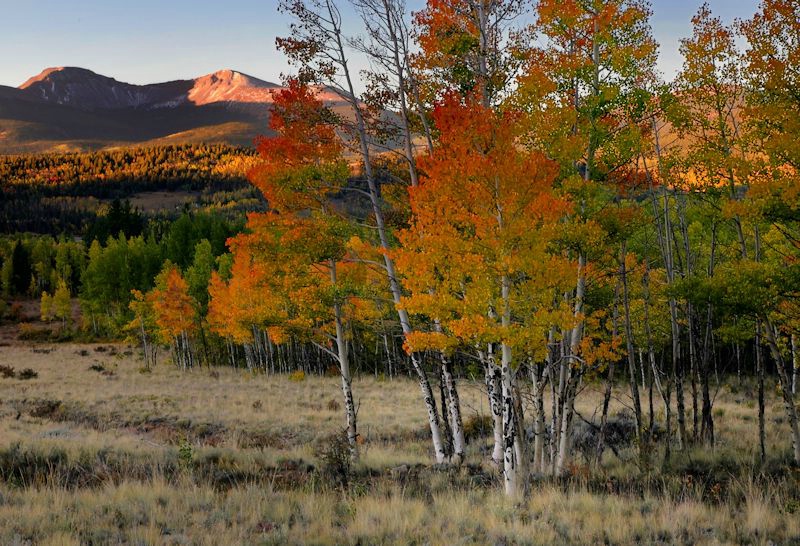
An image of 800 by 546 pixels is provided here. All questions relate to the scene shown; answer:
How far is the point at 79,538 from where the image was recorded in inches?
237

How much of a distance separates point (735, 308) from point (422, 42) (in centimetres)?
839

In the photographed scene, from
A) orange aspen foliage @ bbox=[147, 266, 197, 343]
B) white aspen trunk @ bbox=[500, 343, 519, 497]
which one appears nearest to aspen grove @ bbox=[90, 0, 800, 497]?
white aspen trunk @ bbox=[500, 343, 519, 497]

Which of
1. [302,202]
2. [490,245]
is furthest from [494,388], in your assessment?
[302,202]

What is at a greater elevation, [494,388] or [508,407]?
[494,388]

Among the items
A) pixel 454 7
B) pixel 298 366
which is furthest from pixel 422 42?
pixel 298 366

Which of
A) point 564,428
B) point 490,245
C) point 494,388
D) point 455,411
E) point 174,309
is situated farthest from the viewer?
point 174,309

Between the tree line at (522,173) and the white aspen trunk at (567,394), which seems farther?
the white aspen trunk at (567,394)

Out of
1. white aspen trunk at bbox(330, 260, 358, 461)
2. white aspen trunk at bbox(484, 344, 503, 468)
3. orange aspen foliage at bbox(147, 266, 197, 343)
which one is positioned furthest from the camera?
orange aspen foliage at bbox(147, 266, 197, 343)

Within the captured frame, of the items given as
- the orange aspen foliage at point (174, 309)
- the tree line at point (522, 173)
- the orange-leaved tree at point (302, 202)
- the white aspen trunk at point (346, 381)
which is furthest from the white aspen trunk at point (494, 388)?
the orange aspen foliage at point (174, 309)

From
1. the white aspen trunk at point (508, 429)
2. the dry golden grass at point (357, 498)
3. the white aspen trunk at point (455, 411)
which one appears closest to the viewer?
the dry golden grass at point (357, 498)

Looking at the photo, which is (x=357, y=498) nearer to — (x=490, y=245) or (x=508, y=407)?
(x=508, y=407)

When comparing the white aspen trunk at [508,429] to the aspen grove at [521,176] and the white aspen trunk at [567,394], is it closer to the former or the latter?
the aspen grove at [521,176]

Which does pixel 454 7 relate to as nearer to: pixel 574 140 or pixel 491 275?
pixel 574 140

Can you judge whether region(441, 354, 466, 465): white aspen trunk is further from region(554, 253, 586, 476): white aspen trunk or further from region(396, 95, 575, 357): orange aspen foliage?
region(396, 95, 575, 357): orange aspen foliage
